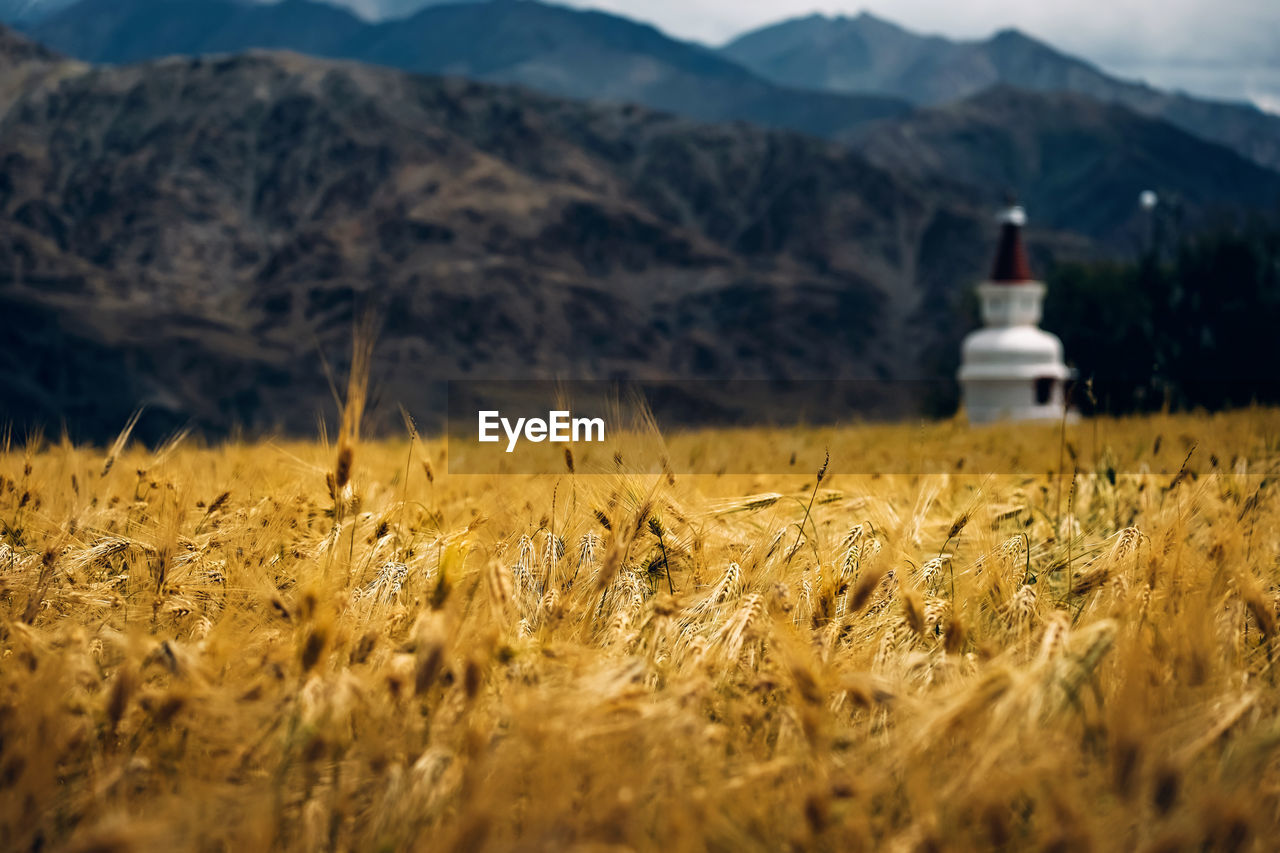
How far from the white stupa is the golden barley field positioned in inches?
1142

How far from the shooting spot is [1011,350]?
109 ft

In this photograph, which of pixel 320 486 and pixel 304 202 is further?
pixel 304 202

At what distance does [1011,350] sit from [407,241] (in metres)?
111

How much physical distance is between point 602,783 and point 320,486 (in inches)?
91.3

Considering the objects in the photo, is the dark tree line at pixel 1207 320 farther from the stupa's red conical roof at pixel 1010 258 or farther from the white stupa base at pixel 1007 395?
the stupa's red conical roof at pixel 1010 258

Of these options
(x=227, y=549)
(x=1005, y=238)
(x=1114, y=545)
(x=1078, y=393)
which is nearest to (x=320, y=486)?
(x=227, y=549)

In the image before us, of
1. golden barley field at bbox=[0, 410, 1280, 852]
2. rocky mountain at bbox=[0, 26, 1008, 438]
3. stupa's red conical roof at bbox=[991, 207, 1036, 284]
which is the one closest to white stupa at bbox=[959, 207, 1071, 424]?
stupa's red conical roof at bbox=[991, 207, 1036, 284]

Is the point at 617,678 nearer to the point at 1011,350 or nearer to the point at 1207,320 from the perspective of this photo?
the point at 1011,350

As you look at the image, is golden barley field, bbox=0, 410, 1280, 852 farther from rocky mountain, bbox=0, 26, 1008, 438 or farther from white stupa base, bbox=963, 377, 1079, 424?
rocky mountain, bbox=0, 26, 1008, 438

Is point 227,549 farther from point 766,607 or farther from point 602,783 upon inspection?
point 602,783

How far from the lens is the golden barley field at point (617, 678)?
1.85 m

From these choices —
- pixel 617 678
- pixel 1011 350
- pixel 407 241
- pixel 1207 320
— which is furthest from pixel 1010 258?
pixel 407 241

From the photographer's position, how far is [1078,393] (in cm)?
439

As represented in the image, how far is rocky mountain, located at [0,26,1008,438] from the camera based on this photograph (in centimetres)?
10869
